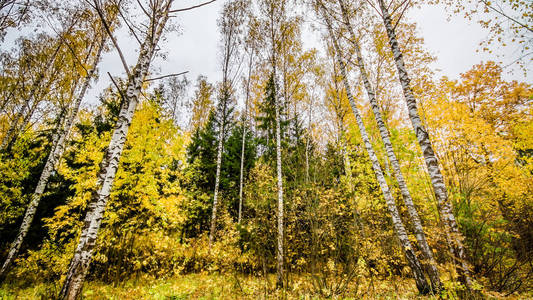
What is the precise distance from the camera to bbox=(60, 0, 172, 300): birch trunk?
340cm

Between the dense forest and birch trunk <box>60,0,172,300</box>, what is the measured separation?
0.03m

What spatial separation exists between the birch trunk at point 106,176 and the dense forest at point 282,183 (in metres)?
0.03

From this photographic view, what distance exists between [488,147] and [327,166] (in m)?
7.00

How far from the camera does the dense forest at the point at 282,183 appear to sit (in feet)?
14.0

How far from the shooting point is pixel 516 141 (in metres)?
9.96

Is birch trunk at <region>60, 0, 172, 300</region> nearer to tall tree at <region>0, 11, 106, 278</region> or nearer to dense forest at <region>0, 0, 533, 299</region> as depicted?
dense forest at <region>0, 0, 533, 299</region>

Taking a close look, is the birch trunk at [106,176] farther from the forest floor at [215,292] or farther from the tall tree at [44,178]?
the tall tree at [44,178]

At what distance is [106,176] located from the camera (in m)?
3.83

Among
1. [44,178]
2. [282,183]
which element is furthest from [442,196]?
[44,178]

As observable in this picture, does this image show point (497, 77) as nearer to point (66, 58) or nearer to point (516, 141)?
point (516, 141)

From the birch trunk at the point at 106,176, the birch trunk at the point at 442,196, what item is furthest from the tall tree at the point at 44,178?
the birch trunk at the point at 442,196

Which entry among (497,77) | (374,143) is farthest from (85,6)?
(497,77)

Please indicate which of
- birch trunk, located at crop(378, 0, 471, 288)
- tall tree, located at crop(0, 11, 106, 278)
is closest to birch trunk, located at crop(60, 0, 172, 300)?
tall tree, located at crop(0, 11, 106, 278)

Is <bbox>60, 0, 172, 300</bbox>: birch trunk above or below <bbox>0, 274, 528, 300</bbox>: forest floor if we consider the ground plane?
above
